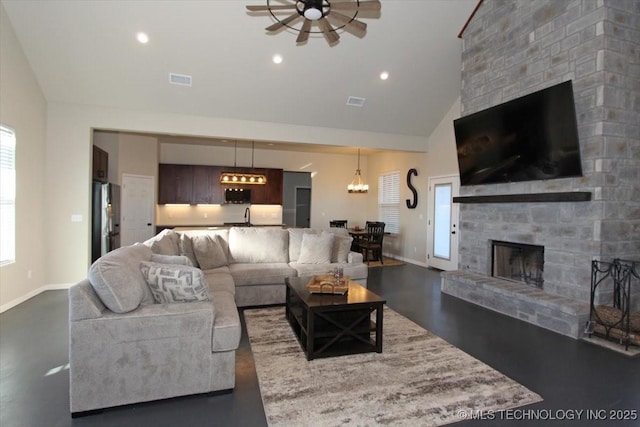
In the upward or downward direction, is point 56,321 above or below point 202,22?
below

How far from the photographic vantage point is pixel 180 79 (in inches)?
209

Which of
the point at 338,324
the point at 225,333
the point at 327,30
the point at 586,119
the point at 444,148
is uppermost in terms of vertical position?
the point at 327,30

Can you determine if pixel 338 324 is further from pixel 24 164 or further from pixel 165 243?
pixel 24 164

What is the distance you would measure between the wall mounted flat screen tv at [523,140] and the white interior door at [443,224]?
66.2 inches

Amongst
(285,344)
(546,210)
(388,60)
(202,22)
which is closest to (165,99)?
(202,22)

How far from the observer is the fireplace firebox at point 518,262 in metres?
4.61

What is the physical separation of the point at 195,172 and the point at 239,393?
723 centimetres

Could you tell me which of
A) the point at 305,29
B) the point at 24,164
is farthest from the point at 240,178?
the point at 305,29

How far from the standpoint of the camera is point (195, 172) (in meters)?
8.70

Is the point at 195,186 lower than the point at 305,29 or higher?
lower

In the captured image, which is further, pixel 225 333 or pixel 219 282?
pixel 219 282

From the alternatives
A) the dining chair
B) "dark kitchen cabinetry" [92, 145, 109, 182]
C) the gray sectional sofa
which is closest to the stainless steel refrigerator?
"dark kitchen cabinetry" [92, 145, 109, 182]

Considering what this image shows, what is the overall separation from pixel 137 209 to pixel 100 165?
1733 mm

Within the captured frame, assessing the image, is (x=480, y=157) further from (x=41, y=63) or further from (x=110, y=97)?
(x=41, y=63)
